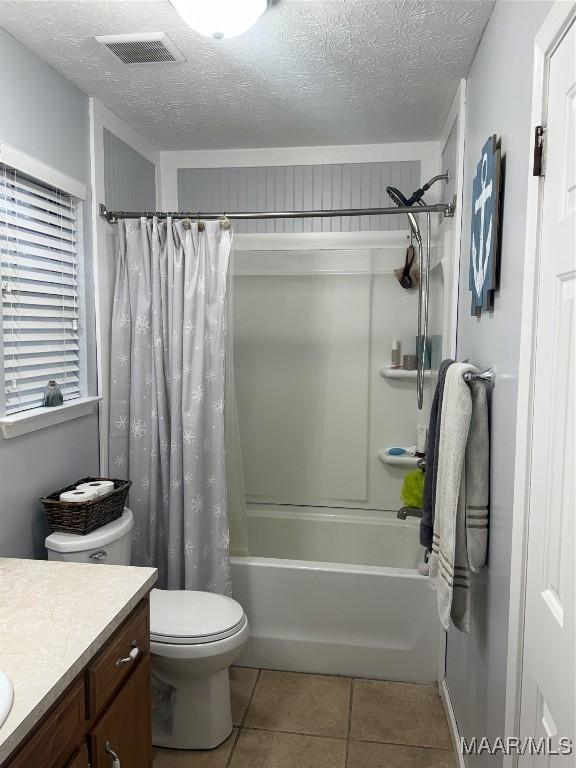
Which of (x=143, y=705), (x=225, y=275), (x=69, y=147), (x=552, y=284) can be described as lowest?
(x=143, y=705)

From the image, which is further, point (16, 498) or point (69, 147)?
point (69, 147)

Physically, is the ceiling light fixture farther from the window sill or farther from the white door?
the window sill

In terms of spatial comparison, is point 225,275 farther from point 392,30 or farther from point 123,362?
point 392,30

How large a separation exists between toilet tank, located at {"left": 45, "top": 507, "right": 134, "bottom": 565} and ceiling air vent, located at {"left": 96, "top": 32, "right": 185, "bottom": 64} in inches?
65.5

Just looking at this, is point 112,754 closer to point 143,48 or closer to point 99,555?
point 99,555

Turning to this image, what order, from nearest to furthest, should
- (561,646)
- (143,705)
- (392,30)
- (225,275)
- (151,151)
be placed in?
(561,646) → (143,705) → (392,30) → (225,275) → (151,151)

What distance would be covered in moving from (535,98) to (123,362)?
1877 mm

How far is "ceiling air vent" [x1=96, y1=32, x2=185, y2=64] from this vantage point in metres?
1.87

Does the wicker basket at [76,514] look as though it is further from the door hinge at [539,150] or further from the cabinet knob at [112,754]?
the door hinge at [539,150]

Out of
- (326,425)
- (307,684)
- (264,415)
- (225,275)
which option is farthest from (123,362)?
(307,684)

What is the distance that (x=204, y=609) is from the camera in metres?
2.14

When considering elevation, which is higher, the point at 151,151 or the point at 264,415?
the point at 151,151

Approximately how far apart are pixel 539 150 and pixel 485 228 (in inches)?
18.4

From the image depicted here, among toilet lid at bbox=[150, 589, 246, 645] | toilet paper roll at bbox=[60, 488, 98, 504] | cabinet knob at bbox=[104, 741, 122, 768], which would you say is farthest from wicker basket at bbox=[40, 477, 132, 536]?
cabinet knob at bbox=[104, 741, 122, 768]
